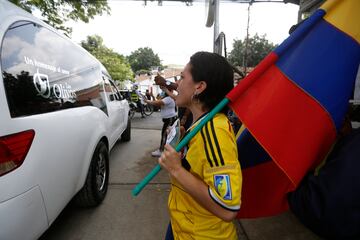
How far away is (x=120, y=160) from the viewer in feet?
17.3

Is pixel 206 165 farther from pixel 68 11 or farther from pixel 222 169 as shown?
pixel 68 11

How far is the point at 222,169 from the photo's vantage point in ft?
3.54

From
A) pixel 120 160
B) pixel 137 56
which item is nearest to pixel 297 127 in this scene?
pixel 120 160

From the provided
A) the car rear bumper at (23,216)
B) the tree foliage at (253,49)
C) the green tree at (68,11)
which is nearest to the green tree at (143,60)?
the tree foliage at (253,49)

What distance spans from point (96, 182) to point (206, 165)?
7.38 feet

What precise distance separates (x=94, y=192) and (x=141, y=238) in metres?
0.80

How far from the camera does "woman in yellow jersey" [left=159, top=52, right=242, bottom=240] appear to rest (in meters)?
1.08

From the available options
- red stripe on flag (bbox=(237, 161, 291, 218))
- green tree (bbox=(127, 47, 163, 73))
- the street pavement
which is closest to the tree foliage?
the street pavement

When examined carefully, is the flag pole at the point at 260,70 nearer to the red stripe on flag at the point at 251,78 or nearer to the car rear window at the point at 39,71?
the red stripe on flag at the point at 251,78

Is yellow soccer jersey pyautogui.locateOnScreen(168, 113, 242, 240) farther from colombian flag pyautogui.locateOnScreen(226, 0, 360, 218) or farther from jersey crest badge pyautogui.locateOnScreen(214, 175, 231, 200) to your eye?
colombian flag pyautogui.locateOnScreen(226, 0, 360, 218)

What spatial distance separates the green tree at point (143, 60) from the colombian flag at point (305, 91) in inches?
2846

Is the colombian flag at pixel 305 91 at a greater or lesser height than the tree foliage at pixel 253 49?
lesser

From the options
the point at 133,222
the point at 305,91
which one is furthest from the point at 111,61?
the point at 305,91

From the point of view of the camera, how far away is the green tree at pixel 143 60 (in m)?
72.4
